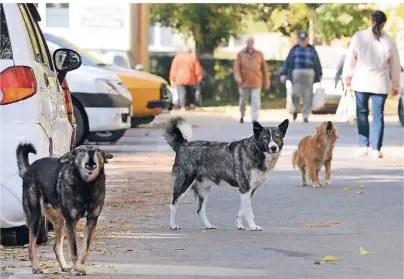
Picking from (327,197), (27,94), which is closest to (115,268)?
(27,94)

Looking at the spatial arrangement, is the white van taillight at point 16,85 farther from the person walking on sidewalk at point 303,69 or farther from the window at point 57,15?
the window at point 57,15

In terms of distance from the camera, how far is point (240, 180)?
10.0 meters

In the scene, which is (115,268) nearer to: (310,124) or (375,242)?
(375,242)

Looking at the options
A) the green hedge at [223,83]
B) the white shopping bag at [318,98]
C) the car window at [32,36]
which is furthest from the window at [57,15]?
the car window at [32,36]

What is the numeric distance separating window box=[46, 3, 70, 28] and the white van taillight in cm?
1939

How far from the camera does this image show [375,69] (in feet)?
54.9

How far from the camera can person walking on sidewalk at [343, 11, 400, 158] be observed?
54.9 feet

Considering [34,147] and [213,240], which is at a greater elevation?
[34,147]

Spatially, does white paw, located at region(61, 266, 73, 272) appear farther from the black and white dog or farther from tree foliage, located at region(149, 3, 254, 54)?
tree foliage, located at region(149, 3, 254, 54)

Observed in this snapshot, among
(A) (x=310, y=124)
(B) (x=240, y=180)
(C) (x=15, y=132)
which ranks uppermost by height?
(C) (x=15, y=132)

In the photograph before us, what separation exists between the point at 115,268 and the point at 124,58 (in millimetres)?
19499

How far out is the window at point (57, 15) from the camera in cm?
2773

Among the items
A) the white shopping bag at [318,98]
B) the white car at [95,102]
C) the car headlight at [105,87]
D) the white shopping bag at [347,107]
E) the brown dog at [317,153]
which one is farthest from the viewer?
the white shopping bag at [318,98]

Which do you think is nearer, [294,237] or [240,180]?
[294,237]
